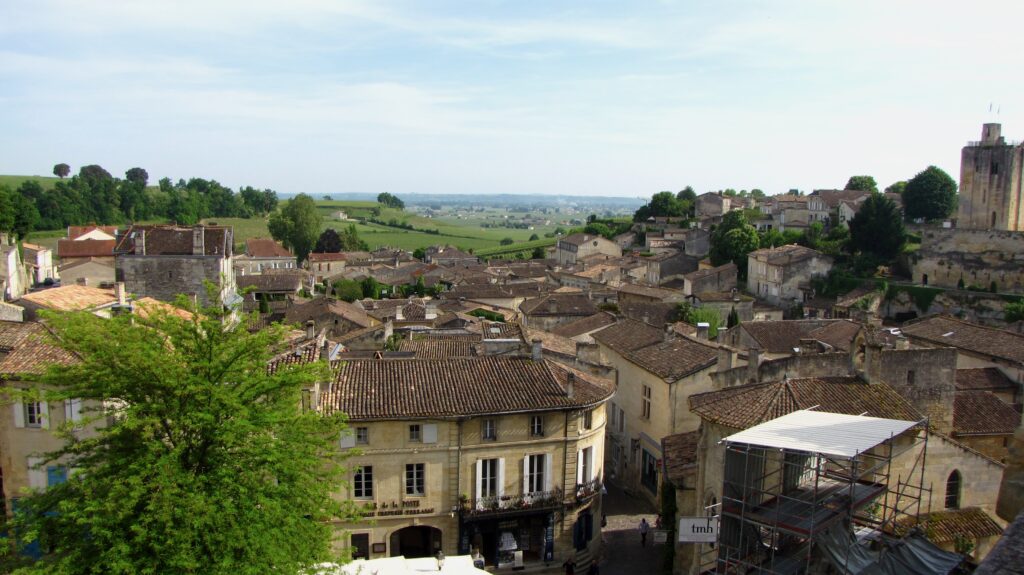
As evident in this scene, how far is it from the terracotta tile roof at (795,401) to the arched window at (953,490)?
250 cm

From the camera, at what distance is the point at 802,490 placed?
21.4m

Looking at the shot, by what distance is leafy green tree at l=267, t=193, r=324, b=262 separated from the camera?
124312 millimetres

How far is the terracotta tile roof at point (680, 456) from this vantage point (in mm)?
24152

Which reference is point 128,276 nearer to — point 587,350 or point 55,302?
point 55,302

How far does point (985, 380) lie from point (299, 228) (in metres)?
105

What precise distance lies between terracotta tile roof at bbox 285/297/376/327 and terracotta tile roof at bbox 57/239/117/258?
47690 millimetres

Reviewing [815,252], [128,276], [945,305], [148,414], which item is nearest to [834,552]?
[148,414]

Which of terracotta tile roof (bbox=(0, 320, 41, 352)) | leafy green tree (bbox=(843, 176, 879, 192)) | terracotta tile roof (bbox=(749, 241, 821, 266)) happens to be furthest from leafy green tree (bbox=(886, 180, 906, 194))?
terracotta tile roof (bbox=(0, 320, 41, 352))

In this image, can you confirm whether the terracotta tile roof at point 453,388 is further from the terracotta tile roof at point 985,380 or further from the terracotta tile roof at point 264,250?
the terracotta tile roof at point 264,250

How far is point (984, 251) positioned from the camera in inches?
2886

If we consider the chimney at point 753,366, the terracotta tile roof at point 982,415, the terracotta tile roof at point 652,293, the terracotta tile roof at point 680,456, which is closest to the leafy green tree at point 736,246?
the terracotta tile roof at point 652,293

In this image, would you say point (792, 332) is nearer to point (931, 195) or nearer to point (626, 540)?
point (626, 540)

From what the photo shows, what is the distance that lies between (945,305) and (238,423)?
228 feet

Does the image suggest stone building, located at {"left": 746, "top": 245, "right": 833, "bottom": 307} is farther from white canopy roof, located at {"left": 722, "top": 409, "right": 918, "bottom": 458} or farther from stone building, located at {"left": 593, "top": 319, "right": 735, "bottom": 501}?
white canopy roof, located at {"left": 722, "top": 409, "right": 918, "bottom": 458}
